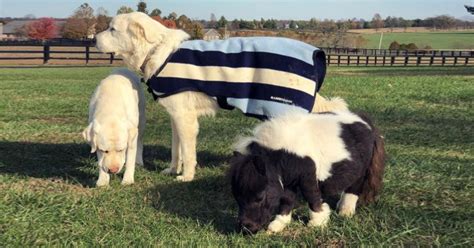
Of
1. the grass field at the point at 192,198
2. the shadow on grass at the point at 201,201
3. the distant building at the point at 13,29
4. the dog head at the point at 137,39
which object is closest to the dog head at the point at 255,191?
the grass field at the point at 192,198

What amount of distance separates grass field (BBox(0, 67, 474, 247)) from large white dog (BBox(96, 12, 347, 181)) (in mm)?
432

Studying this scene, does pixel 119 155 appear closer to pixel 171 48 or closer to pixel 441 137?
pixel 171 48

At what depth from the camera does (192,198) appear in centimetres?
487

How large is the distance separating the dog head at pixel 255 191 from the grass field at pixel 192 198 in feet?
0.43

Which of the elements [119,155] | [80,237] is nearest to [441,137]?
[119,155]

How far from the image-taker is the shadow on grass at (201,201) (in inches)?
168

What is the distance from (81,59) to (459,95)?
3165cm

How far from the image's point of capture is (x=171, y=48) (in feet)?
18.2

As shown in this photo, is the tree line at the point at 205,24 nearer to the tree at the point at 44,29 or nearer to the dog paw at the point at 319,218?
the tree at the point at 44,29

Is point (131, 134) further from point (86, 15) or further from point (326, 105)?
point (86, 15)

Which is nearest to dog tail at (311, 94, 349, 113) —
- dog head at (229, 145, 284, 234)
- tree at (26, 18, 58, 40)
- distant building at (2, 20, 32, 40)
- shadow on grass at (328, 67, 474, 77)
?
dog head at (229, 145, 284, 234)

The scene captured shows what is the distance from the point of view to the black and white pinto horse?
3789 mm

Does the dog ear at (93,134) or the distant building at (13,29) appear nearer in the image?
the dog ear at (93,134)

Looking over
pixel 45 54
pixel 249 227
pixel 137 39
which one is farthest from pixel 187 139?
pixel 45 54
